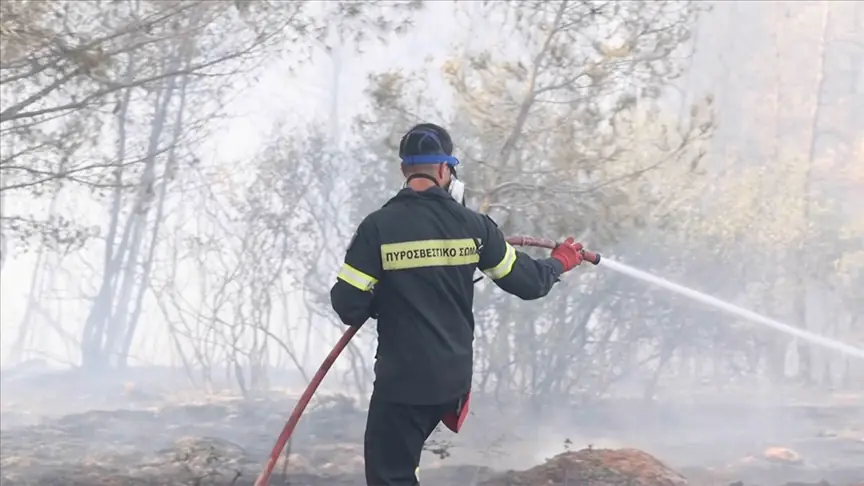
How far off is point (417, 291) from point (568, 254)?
2.13ft

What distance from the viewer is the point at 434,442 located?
5.72 meters

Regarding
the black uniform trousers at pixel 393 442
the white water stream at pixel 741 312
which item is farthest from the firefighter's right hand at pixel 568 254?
the white water stream at pixel 741 312

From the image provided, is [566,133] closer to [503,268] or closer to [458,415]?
[503,268]

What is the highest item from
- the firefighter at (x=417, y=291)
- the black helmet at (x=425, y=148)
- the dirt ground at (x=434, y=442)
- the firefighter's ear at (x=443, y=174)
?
the black helmet at (x=425, y=148)

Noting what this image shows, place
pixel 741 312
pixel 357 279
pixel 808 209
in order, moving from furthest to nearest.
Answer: pixel 741 312
pixel 808 209
pixel 357 279

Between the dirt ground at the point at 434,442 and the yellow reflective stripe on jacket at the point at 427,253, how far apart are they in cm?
273

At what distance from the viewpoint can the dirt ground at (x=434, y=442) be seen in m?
5.18

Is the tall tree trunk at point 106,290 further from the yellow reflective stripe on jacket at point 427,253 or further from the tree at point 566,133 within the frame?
the yellow reflective stripe on jacket at point 427,253

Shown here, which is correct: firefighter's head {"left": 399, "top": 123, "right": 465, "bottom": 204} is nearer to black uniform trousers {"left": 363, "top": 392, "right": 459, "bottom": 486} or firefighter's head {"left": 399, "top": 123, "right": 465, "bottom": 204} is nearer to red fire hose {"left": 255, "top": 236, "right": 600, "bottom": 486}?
red fire hose {"left": 255, "top": 236, "right": 600, "bottom": 486}

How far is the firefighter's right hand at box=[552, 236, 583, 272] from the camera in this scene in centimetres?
311

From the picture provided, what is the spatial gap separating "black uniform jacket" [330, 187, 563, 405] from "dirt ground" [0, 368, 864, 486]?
2622 millimetres

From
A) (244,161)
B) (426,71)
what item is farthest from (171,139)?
(426,71)

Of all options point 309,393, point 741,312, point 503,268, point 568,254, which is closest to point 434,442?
point 741,312

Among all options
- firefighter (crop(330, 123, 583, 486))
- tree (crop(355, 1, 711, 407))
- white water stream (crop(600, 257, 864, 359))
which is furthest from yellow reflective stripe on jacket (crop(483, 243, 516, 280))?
tree (crop(355, 1, 711, 407))
